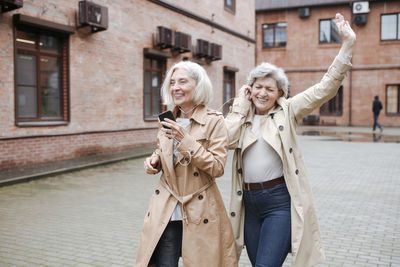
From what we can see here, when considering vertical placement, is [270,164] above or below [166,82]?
below

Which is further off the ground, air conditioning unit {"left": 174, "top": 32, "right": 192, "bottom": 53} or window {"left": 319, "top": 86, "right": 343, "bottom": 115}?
air conditioning unit {"left": 174, "top": 32, "right": 192, "bottom": 53}

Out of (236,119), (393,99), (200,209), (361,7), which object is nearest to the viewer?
(200,209)

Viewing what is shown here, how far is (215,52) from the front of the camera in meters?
19.2

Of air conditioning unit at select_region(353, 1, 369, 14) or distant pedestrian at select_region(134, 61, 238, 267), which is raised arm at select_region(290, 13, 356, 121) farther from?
air conditioning unit at select_region(353, 1, 369, 14)

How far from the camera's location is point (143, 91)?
14.9 metres

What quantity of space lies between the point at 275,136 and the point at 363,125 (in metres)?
29.0

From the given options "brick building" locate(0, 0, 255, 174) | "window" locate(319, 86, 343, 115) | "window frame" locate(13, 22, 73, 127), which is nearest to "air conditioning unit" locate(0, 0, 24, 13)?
"brick building" locate(0, 0, 255, 174)

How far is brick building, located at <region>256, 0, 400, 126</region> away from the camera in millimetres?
29250

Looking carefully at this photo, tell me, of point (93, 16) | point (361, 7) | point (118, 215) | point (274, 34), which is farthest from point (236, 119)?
point (274, 34)

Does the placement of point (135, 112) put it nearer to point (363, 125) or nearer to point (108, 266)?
point (108, 266)

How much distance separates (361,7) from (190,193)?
97.3ft

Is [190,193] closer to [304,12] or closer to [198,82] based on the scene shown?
[198,82]

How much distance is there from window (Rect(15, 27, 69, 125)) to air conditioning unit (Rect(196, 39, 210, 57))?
24.7 feet

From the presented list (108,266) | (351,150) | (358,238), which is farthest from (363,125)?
(108,266)
